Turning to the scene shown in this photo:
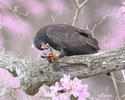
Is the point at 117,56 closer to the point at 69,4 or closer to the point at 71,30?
the point at 71,30

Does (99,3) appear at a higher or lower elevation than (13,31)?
higher

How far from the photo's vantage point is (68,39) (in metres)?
4.03

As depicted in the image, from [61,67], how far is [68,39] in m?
0.44

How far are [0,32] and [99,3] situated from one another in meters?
1.97

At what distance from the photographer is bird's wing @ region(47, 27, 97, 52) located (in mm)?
3998

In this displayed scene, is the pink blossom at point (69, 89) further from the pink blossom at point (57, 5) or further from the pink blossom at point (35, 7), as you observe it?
the pink blossom at point (35, 7)

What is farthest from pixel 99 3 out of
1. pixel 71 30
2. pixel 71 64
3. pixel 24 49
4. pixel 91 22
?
pixel 71 64

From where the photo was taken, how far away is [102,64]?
346 centimetres

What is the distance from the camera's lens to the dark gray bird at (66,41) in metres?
4.00

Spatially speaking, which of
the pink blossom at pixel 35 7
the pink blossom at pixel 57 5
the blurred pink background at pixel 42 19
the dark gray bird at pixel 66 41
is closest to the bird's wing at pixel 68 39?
the dark gray bird at pixel 66 41

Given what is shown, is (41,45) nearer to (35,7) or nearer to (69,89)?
(69,89)

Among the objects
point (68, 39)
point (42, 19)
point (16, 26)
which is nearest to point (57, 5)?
point (42, 19)

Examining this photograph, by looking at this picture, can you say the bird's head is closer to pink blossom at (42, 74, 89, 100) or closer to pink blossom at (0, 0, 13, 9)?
pink blossom at (42, 74, 89, 100)

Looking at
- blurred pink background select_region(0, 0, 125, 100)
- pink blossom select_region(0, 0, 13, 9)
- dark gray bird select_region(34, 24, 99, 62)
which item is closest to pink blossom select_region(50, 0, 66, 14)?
blurred pink background select_region(0, 0, 125, 100)
